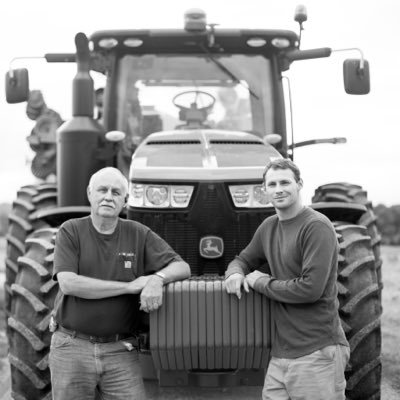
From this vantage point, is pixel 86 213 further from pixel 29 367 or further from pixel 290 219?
pixel 290 219

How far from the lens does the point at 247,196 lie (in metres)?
4.44

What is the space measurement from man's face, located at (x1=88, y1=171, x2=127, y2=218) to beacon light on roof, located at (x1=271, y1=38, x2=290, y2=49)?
8.47ft

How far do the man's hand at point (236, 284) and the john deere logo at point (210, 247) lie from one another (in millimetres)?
953

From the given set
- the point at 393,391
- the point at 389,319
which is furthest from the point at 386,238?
the point at 393,391

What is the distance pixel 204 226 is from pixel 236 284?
3.32 ft

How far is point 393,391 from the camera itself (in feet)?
18.7

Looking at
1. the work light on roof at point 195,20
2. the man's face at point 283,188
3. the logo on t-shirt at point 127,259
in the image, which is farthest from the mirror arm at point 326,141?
the logo on t-shirt at point 127,259

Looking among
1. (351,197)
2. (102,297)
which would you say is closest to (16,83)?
(102,297)

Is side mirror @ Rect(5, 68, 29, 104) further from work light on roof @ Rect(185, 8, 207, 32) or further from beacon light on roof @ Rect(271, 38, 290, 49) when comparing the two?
beacon light on roof @ Rect(271, 38, 290, 49)

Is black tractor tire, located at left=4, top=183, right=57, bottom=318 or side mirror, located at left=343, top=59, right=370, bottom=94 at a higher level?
side mirror, located at left=343, top=59, right=370, bottom=94

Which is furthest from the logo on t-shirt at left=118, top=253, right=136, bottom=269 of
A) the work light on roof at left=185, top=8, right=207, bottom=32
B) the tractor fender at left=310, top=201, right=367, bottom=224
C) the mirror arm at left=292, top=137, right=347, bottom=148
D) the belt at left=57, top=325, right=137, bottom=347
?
the mirror arm at left=292, top=137, right=347, bottom=148

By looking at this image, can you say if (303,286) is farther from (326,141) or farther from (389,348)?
(389,348)

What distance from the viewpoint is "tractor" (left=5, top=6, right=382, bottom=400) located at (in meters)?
3.52

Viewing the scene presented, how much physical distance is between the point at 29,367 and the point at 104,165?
5.67 feet
